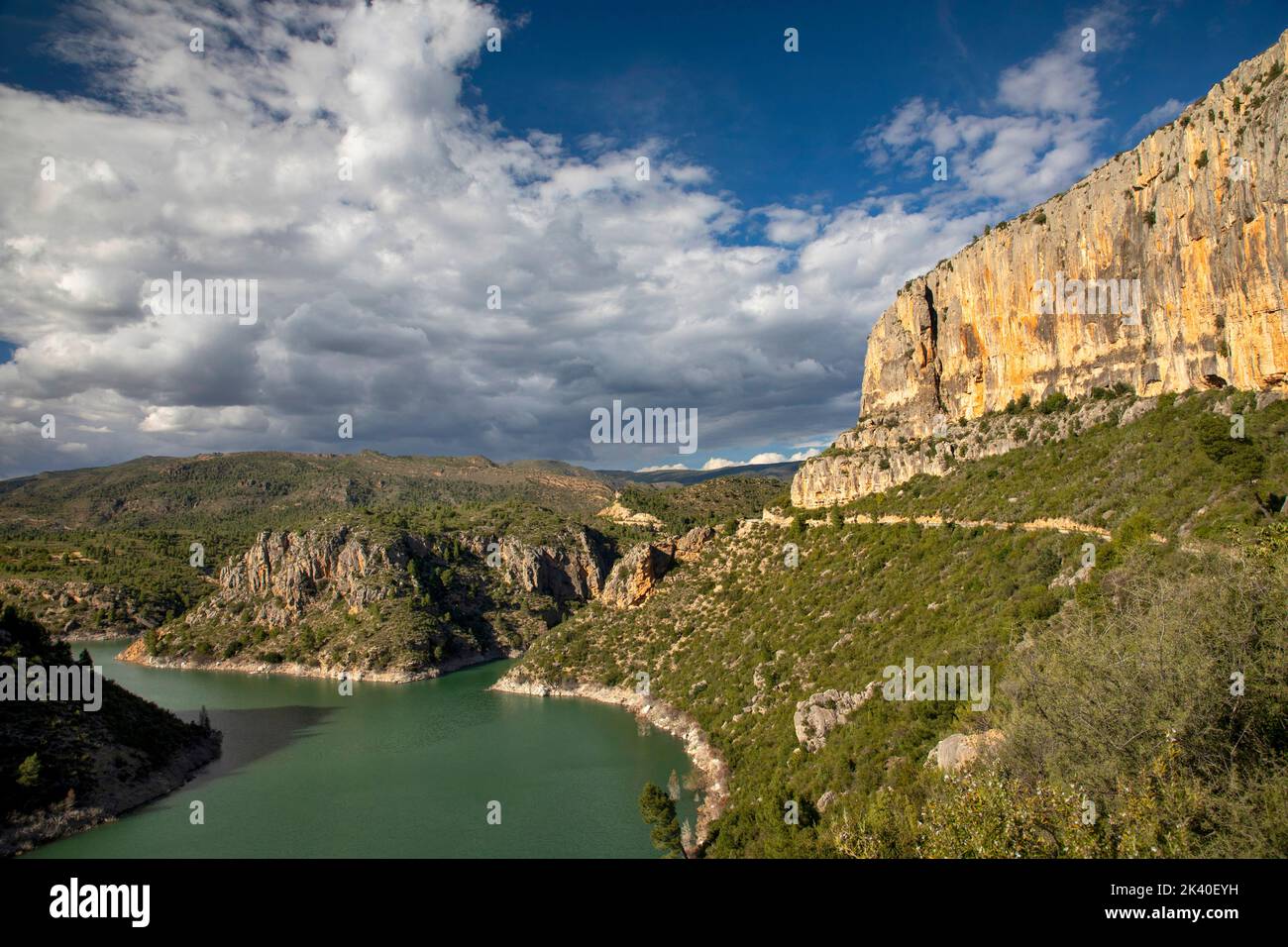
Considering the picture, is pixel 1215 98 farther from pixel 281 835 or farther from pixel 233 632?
pixel 233 632

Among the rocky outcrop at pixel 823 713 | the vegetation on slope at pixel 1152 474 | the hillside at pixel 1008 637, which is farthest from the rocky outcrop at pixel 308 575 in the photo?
the vegetation on slope at pixel 1152 474

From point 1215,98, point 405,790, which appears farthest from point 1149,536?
point 405,790

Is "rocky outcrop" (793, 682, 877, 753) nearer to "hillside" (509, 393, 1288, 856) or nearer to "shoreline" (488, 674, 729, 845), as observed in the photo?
"hillside" (509, 393, 1288, 856)

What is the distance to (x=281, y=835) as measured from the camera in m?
32.6

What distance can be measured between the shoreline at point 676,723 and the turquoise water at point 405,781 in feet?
2.87

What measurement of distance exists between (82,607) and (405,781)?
251ft

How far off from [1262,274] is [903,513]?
2044cm

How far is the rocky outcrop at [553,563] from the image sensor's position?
290 feet

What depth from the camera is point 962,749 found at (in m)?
18.1

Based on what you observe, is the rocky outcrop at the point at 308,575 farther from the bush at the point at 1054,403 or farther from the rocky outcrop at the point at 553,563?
the bush at the point at 1054,403

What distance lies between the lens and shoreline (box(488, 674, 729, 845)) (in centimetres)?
3141

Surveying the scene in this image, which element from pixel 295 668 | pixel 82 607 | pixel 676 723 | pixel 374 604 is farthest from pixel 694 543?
pixel 82 607

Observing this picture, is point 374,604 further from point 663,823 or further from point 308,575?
point 663,823

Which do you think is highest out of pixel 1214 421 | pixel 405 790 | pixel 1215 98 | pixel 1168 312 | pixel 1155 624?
pixel 1215 98
